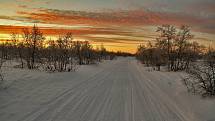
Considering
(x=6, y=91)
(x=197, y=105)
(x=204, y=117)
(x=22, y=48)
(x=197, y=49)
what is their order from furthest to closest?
(x=197, y=49)
(x=22, y=48)
(x=6, y=91)
(x=197, y=105)
(x=204, y=117)

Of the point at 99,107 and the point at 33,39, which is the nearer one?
the point at 99,107

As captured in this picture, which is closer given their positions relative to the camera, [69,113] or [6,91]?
[69,113]

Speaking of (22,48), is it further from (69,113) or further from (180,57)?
(69,113)

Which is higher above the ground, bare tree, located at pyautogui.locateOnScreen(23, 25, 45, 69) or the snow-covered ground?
bare tree, located at pyautogui.locateOnScreen(23, 25, 45, 69)

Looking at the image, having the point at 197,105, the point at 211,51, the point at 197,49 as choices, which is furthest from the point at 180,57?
the point at 197,105

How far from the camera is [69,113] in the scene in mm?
10469

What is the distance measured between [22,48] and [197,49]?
25.3 meters

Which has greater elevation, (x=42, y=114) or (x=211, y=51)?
(x=211, y=51)

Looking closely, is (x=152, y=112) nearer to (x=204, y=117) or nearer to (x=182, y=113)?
(x=182, y=113)

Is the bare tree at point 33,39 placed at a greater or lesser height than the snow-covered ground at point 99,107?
greater

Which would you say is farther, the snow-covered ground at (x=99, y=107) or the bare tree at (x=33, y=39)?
the bare tree at (x=33, y=39)

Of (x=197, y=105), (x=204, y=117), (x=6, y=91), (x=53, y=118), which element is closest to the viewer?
(x=53, y=118)

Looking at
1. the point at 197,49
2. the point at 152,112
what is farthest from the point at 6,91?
the point at 197,49

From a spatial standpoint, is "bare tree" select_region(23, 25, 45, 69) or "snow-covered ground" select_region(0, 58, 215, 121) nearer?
"snow-covered ground" select_region(0, 58, 215, 121)
